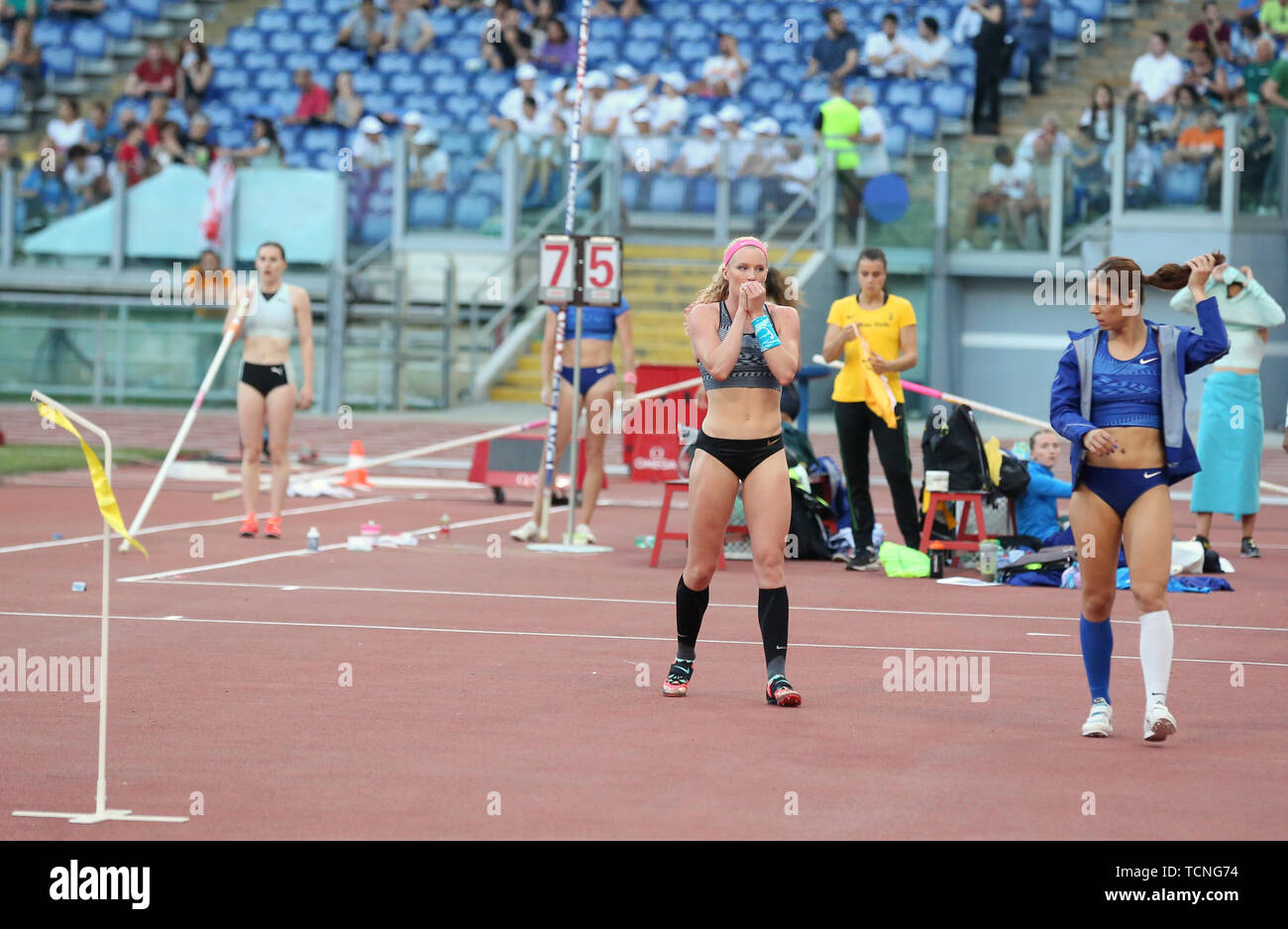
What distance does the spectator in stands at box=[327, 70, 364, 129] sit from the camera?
30.9 meters

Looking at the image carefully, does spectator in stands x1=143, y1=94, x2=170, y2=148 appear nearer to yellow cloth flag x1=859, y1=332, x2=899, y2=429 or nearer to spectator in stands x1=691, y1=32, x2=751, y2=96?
spectator in stands x1=691, y1=32, x2=751, y2=96

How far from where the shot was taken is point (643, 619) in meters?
10.9

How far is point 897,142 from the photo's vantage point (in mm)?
27266

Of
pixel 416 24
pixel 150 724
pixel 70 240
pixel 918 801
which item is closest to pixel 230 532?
pixel 150 724

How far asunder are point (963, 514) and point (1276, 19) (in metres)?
17.1

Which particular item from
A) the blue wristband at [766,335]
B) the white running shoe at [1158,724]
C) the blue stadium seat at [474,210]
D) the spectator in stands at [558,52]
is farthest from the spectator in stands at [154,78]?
the white running shoe at [1158,724]

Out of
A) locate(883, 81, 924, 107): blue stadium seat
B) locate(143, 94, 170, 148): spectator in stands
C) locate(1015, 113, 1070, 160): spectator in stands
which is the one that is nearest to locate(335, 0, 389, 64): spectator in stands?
locate(143, 94, 170, 148): spectator in stands

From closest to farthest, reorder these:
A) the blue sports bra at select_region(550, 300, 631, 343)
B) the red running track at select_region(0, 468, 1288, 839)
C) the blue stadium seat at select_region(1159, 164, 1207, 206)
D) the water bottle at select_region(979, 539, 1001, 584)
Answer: the red running track at select_region(0, 468, 1288, 839), the water bottle at select_region(979, 539, 1001, 584), the blue sports bra at select_region(550, 300, 631, 343), the blue stadium seat at select_region(1159, 164, 1207, 206)

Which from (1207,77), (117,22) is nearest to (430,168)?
(117,22)

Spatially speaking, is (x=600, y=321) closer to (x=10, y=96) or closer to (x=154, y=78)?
(x=154, y=78)

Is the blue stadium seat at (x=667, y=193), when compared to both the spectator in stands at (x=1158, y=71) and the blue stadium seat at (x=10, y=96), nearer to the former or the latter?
the spectator in stands at (x=1158, y=71)

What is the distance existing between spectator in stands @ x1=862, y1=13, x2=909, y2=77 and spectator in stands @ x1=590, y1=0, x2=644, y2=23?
4.57 meters

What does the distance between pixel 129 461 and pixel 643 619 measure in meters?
Result: 10.8

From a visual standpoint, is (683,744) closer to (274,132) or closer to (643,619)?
(643,619)
